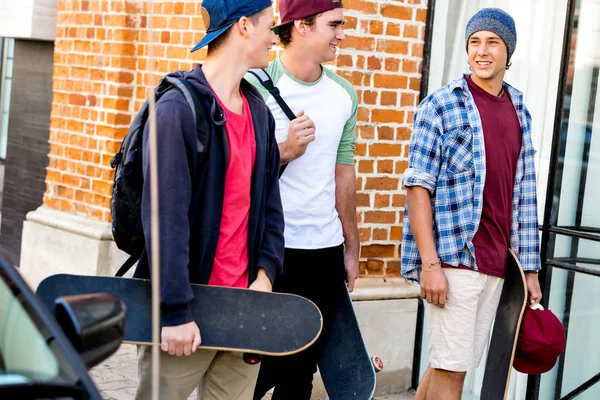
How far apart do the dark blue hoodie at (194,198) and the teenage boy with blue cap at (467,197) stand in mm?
875

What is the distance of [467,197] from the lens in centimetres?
416

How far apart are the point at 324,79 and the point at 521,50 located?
1591 mm

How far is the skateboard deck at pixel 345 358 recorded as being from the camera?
4.32 m

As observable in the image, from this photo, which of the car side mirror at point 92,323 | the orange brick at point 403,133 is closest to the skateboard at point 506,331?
the orange brick at point 403,133

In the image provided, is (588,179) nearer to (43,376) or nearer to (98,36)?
(98,36)

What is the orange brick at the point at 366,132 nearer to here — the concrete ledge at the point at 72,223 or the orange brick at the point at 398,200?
the orange brick at the point at 398,200

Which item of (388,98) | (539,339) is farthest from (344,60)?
(539,339)

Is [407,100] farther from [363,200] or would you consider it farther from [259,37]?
[259,37]

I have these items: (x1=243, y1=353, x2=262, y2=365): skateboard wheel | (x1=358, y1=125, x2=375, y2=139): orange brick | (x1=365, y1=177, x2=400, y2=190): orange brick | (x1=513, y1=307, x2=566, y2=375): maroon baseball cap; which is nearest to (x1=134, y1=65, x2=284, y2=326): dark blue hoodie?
(x1=243, y1=353, x2=262, y2=365): skateboard wheel

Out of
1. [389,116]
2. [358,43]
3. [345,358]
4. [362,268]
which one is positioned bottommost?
[345,358]

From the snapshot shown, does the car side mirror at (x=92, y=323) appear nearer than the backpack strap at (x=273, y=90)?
Yes

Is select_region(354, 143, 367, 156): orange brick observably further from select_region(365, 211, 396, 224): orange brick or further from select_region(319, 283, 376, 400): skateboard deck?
select_region(319, 283, 376, 400): skateboard deck

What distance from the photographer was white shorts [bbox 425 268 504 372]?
420 centimetres

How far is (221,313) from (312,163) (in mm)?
1058
